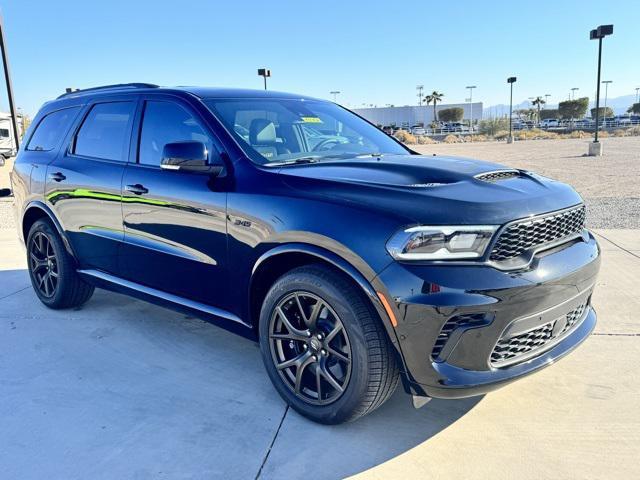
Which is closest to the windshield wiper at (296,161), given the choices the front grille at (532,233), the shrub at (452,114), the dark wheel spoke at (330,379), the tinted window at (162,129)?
the tinted window at (162,129)

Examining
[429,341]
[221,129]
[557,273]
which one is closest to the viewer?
[429,341]

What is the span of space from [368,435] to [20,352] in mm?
2746

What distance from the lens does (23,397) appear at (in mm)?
3297

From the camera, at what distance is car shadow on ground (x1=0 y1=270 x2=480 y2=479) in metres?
2.61

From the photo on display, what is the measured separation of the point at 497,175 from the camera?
119 inches

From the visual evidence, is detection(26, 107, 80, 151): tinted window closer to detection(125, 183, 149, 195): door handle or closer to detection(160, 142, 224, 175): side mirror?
detection(125, 183, 149, 195): door handle

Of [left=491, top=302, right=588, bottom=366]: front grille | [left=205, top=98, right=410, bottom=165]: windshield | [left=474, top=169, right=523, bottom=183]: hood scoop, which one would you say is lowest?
[left=491, top=302, right=588, bottom=366]: front grille

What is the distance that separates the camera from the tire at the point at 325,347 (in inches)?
101

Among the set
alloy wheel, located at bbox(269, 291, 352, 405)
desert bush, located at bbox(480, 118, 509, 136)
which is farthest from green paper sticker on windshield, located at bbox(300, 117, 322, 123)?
desert bush, located at bbox(480, 118, 509, 136)

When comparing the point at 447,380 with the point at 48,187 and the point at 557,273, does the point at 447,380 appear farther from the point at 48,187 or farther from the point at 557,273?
the point at 48,187

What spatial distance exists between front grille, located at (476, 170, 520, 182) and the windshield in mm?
961

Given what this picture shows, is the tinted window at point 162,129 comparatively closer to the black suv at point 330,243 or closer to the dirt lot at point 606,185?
the black suv at point 330,243

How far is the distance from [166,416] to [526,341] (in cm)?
Answer: 198

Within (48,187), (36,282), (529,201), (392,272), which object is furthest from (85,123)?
(529,201)
